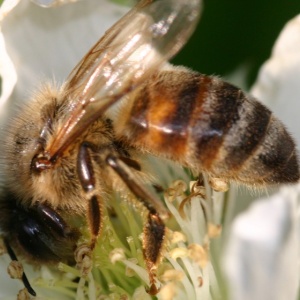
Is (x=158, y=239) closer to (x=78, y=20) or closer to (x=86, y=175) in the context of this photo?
(x=86, y=175)

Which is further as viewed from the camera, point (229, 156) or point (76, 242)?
point (76, 242)

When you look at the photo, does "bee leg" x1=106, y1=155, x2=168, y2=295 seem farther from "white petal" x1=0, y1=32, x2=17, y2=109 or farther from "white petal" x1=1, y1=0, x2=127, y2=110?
"white petal" x1=1, y1=0, x2=127, y2=110

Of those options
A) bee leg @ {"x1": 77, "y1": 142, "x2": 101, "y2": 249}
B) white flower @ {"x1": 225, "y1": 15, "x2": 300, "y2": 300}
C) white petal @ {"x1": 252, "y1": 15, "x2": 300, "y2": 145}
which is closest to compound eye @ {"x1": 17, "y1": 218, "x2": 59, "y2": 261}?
bee leg @ {"x1": 77, "y1": 142, "x2": 101, "y2": 249}

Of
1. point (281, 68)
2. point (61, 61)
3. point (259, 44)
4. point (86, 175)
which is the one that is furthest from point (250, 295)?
point (259, 44)

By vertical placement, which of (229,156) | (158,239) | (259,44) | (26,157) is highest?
(26,157)

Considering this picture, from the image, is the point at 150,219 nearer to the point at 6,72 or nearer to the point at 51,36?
the point at 6,72
